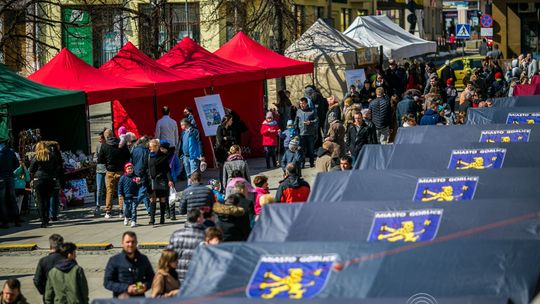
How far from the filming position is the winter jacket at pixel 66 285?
11.9 metres

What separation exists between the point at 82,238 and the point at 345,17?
35060 millimetres

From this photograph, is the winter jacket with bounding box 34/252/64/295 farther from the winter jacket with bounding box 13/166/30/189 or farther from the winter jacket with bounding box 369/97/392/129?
the winter jacket with bounding box 369/97/392/129

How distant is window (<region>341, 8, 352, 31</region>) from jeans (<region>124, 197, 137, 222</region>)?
1296 inches

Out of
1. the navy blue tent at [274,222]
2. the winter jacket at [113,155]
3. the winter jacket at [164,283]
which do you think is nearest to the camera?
the winter jacket at [164,283]

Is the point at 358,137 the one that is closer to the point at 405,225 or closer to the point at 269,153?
the point at 269,153

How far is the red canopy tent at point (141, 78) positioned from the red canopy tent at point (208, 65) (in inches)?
24.8

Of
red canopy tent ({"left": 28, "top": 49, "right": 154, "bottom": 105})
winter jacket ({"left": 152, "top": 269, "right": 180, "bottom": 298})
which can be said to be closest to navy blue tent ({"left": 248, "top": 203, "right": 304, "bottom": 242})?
winter jacket ({"left": 152, "top": 269, "right": 180, "bottom": 298})

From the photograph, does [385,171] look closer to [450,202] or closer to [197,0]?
[450,202]

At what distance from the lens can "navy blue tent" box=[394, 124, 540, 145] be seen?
59.6 ft

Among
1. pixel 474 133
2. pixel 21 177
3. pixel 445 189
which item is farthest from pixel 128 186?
pixel 445 189

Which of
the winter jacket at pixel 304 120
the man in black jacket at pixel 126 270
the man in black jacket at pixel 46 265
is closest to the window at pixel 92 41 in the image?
the winter jacket at pixel 304 120

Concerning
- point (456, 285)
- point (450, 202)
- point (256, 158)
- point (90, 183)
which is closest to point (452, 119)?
point (256, 158)

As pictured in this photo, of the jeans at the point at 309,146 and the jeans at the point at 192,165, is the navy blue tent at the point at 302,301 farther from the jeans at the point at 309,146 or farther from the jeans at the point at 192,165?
the jeans at the point at 309,146

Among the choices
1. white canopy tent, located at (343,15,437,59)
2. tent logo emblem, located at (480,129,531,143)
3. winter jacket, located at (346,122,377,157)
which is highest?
white canopy tent, located at (343,15,437,59)
